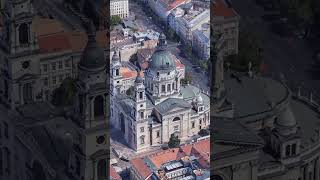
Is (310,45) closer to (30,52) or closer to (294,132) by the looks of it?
(294,132)

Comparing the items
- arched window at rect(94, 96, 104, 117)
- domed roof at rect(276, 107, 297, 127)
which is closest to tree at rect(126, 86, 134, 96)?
arched window at rect(94, 96, 104, 117)

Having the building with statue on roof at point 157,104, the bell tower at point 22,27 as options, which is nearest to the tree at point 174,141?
the building with statue on roof at point 157,104

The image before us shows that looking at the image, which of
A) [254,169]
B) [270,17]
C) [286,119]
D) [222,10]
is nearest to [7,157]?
[254,169]

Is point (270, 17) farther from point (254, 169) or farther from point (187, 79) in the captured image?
point (187, 79)

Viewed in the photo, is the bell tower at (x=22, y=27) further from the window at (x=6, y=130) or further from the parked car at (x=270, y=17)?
the parked car at (x=270, y=17)

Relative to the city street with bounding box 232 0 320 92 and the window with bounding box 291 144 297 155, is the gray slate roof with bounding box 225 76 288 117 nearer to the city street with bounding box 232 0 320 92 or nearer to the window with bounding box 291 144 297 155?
the window with bounding box 291 144 297 155

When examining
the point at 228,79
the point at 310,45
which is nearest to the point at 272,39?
the point at 310,45
